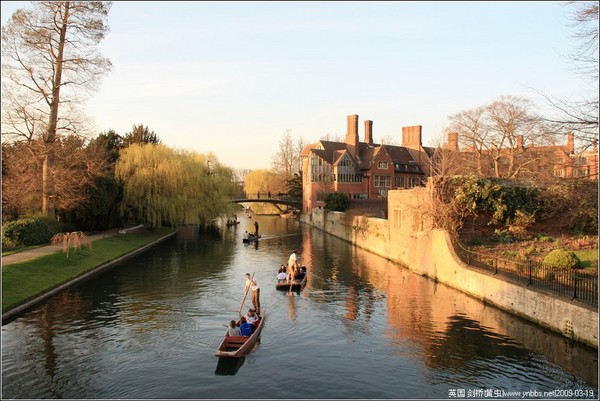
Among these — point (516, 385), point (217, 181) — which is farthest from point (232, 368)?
point (217, 181)

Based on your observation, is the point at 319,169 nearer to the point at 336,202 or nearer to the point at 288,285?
the point at 336,202

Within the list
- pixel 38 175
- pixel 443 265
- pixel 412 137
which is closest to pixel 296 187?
pixel 412 137

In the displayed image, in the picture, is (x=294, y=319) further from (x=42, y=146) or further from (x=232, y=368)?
(x=42, y=146)

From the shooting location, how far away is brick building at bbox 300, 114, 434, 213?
7488cm

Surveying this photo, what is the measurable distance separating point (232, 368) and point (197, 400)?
6.94ft

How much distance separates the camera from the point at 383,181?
77.0 metres

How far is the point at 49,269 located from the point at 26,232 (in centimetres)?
834

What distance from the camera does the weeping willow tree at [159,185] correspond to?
4644 centimetres

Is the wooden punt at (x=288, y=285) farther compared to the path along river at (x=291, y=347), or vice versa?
the wooden punt at (x=288, y=285)

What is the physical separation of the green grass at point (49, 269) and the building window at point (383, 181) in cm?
4592

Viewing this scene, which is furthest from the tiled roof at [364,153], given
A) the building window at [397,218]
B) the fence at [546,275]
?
the fence at [546,275]

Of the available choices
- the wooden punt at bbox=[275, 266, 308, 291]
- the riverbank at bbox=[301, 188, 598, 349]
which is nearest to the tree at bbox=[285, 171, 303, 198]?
the riverbank at bbox=[301, 188, 598, 349]

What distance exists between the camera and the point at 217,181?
55875 mm

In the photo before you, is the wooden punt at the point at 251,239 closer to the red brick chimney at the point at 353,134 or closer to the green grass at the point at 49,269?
the green grass at the point at 49,269
